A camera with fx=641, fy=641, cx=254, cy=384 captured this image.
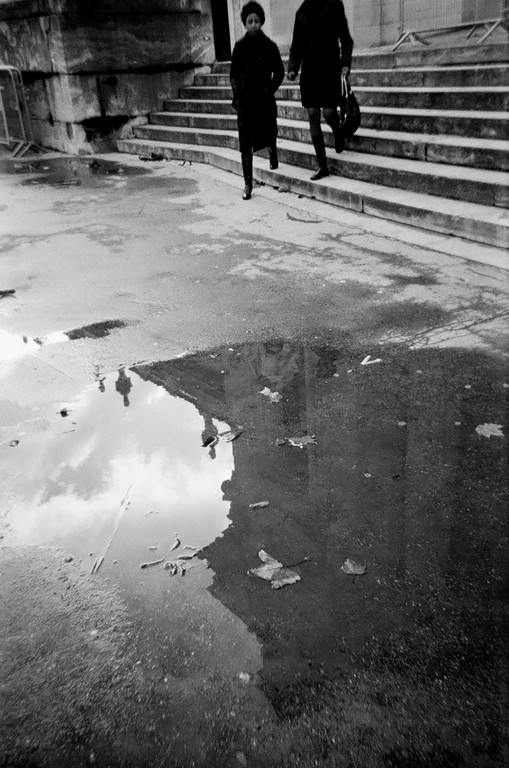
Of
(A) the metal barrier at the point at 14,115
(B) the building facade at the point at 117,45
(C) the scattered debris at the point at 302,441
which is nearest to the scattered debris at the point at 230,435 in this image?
(C) the scattered debris at the point at 302,441

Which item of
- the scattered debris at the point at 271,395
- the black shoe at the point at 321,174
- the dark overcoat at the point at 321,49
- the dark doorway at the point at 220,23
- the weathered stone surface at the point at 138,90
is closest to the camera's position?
the scattered debris at the point at 271,395

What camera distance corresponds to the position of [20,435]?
3.61m

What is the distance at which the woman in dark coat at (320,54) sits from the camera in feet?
25.3

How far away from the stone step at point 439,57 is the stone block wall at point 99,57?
4.96m

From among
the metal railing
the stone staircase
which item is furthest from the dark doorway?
the stone staircase

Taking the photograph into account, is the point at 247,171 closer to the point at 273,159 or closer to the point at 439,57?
the point at 273,159

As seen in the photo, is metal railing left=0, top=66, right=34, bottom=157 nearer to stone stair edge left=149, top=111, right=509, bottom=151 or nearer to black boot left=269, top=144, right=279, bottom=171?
stone stair edge left=149, top=111, right=509, bottom=151

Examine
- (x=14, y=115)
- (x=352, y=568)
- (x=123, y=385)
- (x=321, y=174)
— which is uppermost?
(x=14, y=115)

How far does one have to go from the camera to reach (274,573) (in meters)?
2.57

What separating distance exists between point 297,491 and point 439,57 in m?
9.40

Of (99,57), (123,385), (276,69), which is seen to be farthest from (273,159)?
(99,57)

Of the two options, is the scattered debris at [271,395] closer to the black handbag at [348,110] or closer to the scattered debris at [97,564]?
the scattered debris at [97,564]

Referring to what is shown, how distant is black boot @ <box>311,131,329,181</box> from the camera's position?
838cm

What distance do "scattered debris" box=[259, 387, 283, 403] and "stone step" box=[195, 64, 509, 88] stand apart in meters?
6.71
